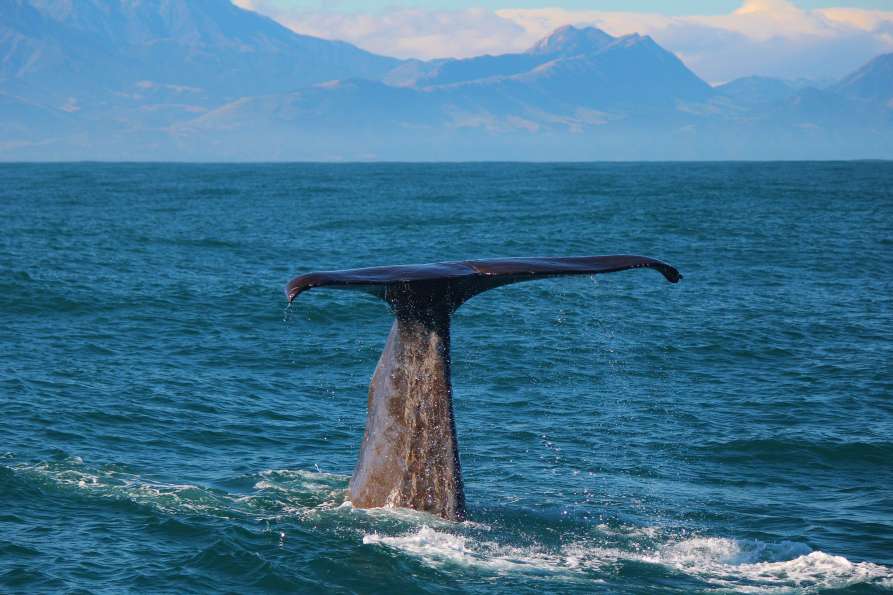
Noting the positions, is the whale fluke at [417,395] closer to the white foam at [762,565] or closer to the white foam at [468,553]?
the white foam at [468,553]

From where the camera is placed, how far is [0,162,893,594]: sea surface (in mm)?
11961

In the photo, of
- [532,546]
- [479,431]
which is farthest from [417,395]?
[479,431]

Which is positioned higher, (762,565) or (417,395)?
(417,395)

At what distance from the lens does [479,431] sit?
58.4 ft

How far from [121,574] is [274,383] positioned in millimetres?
9329

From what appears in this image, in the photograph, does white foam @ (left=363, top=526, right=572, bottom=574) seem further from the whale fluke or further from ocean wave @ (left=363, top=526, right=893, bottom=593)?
the whale fluke

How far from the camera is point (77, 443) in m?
16.7

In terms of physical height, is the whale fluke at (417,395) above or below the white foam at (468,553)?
above

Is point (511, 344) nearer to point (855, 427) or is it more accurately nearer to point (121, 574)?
point (855, 427)

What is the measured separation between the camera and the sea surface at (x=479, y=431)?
12.0 metres

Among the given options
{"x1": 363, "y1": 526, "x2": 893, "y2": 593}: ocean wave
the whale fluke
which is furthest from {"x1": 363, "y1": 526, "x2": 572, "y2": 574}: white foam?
the whale fluke

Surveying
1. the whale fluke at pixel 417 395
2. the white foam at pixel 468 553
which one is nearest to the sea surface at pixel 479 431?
the white foam at pixel 468 553

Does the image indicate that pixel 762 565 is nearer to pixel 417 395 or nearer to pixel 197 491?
pixel 417 395

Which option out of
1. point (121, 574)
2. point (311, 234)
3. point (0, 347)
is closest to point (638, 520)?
point (121, 574)
